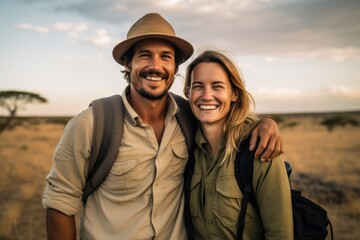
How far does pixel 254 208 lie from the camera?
2785 mm

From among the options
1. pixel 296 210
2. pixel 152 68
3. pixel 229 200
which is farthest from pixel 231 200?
pixel 152 68

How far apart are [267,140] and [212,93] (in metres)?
0.70

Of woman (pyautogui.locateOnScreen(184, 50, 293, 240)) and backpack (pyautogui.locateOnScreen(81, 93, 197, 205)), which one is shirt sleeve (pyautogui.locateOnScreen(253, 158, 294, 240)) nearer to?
woman (pyautogui.locateOnScreen(184, 50, 293, 240))

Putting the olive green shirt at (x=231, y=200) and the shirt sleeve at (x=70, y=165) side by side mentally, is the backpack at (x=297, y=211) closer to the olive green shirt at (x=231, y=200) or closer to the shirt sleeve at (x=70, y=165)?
the olive green shirt at (x=231, y=200)

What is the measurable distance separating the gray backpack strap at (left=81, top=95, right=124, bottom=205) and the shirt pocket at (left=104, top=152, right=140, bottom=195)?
0.22 feet

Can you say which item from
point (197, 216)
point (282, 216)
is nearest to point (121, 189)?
point (197, 216)

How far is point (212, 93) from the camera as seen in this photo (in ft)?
10.4

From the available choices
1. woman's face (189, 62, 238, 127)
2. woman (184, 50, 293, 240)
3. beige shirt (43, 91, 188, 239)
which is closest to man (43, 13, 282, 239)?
beige shirt (43, 91, 188, 239)

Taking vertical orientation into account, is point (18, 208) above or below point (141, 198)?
below

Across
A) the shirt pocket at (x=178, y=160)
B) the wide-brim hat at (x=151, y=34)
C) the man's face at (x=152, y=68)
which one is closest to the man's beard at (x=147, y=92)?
the man's face at (x=152, y=68)

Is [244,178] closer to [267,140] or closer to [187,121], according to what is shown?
[267,140]

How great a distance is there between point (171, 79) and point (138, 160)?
3.23 feet

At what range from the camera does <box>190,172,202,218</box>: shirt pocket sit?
3.06m

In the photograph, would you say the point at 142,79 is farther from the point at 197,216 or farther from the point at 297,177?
the point at 297,177
